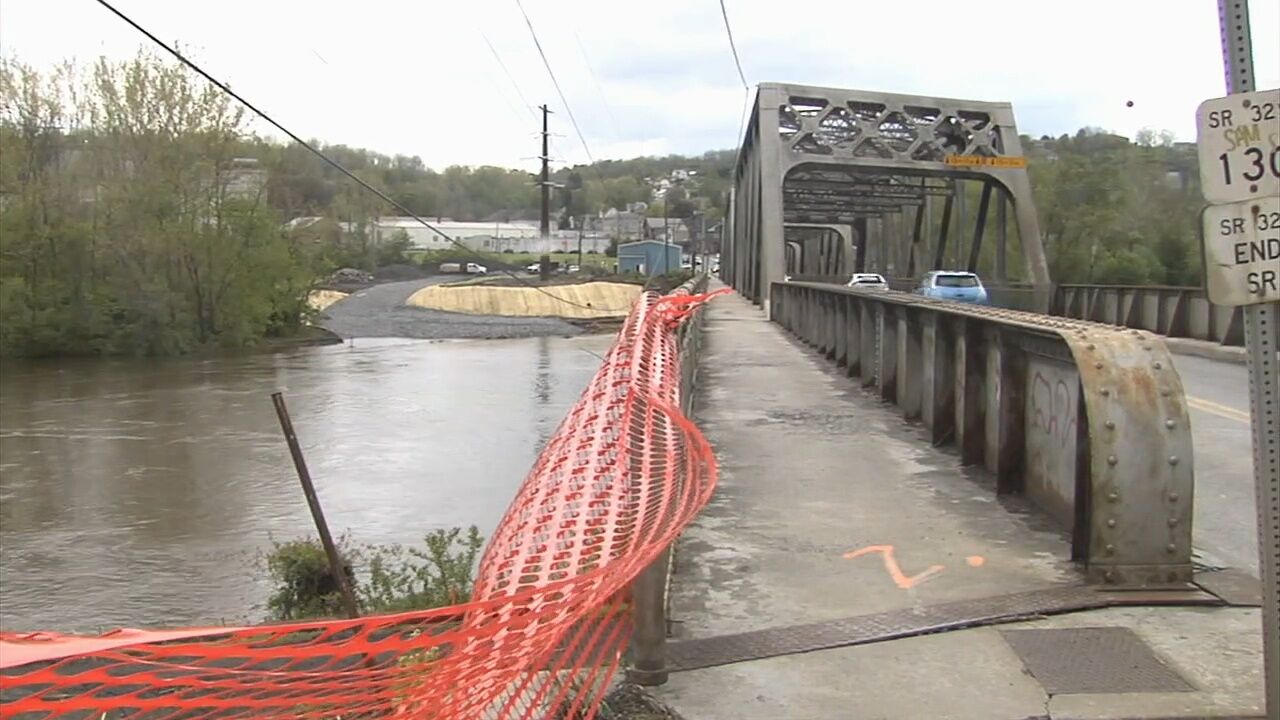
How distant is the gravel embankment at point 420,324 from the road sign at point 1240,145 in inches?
2018

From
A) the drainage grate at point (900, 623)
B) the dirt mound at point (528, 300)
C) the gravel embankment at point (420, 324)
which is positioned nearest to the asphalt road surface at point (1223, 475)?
the drainage grate at point (900, 623)

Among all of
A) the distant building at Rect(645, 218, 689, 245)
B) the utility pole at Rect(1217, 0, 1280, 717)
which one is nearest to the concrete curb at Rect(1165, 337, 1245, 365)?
the utility pole at Rect(1217, 0, 1280, 717)

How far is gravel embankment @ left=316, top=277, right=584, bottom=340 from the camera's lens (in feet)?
185

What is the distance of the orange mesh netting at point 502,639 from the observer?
8.22 ft

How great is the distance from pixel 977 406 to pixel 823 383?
6.56 meters

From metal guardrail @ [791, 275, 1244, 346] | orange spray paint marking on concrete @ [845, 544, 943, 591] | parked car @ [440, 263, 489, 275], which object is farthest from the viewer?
parked car @ [440, 263, 489, 275]

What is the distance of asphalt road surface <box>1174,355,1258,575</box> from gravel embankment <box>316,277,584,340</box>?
142ft

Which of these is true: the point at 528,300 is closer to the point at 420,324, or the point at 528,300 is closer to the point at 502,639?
the point at 420,324

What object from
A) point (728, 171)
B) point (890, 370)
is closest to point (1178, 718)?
point (890, 370)

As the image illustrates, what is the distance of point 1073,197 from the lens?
53.7 m

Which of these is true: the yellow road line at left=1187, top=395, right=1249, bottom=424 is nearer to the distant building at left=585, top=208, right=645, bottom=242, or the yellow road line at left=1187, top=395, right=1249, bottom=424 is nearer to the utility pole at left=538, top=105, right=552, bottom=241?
the utility pole at left=538, top=105, right=552, bottom=241

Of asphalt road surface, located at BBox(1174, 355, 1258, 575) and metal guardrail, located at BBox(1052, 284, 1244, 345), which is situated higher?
metal guardrail, located at BBox(1052, 284, 1244, 345)

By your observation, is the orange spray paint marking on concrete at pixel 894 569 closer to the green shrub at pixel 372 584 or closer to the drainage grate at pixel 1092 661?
the drainage grate at pixel 1092 661

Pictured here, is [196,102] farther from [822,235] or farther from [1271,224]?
[822,235]
